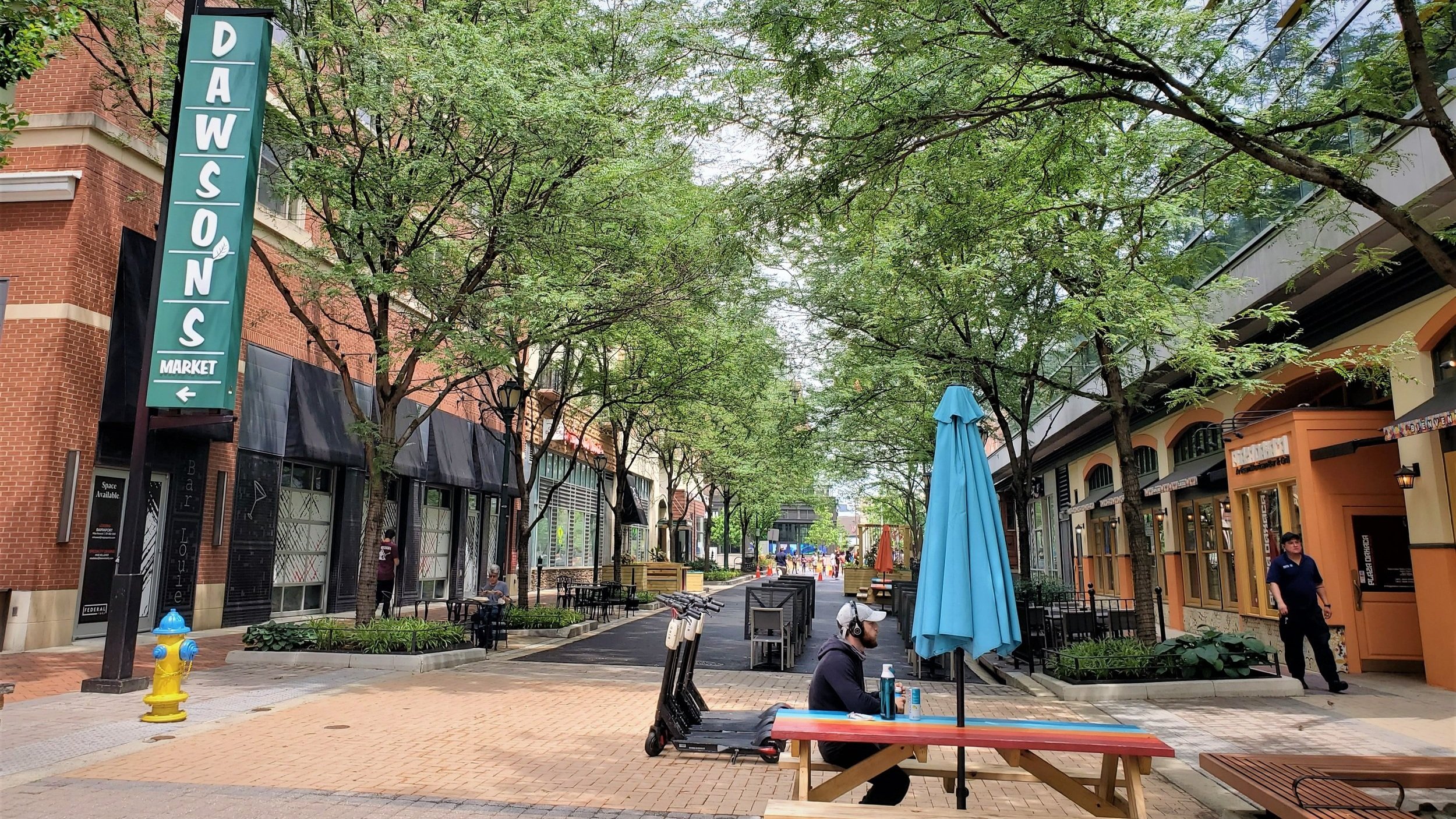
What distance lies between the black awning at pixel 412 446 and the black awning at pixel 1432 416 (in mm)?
19381

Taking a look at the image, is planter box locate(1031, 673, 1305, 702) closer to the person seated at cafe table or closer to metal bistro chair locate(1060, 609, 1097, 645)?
metal bistro chair locate(1060, 609, 1097, 645)

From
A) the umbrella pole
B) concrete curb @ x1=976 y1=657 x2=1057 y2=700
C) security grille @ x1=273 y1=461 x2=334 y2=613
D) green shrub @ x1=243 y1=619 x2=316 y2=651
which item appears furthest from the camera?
security grille @ x1=273 y1=461 x2=334 y2=613

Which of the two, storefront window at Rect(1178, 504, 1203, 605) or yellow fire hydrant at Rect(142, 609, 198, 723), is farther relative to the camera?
storefront window at Rect(1178, 504, 1203, 605)

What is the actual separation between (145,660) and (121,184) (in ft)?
25.3

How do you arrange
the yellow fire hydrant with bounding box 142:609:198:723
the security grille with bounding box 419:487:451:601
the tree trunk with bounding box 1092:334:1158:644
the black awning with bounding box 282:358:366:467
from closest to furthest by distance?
the yellow fire hydrant with bounding box 142:609:198:723 < the tree trunk with bounding box 1092:334:1158:644 < the black awning with bounding box 282:358:366:467 < the security grille with bounding box 419:487:451:601

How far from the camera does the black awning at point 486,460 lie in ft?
88.7

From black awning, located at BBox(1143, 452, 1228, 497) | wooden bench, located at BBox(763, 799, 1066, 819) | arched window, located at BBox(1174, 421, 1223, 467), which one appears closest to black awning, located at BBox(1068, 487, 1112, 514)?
arched window, located at BBox(1174, 421, 1223, 467)

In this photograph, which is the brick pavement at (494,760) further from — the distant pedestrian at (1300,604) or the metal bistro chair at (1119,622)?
the distant pedestrian at (1300,604)

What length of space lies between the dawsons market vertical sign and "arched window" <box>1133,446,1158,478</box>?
19946 millimetres

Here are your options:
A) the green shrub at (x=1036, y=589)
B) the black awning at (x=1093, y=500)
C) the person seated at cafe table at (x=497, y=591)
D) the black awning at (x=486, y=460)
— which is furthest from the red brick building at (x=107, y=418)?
the black awning at (x=1093, y=500)

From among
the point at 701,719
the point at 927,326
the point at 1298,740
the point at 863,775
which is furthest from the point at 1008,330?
the point at 863,775

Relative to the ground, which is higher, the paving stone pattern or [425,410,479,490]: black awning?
[425,410,479,490]: black awning

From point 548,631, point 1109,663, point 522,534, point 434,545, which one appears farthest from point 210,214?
point 434,545

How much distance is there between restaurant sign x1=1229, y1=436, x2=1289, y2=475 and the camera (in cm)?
1322
